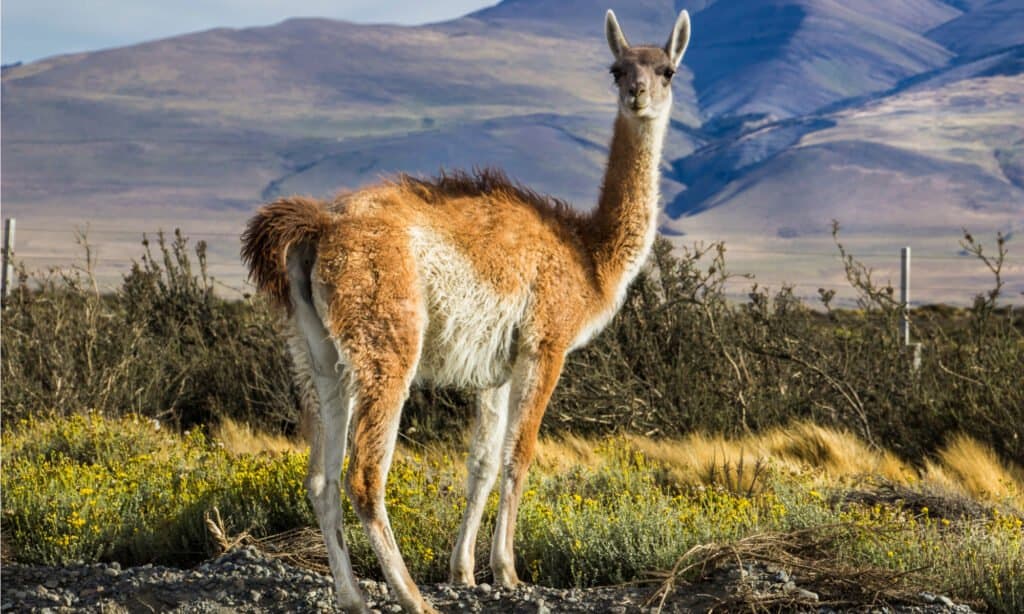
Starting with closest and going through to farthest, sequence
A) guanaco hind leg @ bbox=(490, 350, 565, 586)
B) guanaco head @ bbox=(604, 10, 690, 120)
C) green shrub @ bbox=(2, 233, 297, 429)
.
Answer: guanaco hind leg @ bbox=(490, 350, 565, 586), guanaco head @ bbox=(604, 10, 690, 120), green shrub @ bbox=(2, 233, 297, 429)

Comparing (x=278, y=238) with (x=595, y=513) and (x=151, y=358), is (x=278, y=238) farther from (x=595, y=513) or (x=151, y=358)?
(x=151, y=358)

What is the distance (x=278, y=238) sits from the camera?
5852 millimetres

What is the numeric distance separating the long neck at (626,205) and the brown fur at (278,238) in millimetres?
1578

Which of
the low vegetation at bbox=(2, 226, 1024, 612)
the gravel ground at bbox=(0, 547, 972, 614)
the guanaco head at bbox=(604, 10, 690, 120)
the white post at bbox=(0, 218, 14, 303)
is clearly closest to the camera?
the gravel ground at bbox=(0, 547, 972, 614)

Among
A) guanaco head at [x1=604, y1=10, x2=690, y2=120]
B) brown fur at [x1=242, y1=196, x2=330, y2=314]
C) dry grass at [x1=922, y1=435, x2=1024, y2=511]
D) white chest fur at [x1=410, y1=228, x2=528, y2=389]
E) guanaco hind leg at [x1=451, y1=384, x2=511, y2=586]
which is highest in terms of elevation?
guanaco head at [x1=604, y1=10, x2=690, y2=120]

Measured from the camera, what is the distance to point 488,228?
20.9ft

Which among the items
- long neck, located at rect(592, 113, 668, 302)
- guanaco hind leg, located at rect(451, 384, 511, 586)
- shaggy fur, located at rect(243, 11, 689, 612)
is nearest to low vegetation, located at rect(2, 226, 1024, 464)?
long neck, located at rect(592, 113, 668, 302)

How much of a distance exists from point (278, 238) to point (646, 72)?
91.0 inches

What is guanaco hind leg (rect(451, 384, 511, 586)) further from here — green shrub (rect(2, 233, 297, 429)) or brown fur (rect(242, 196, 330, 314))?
green shrub (rect(2, 233, 297, 429))

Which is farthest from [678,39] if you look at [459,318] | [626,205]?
[459,318]

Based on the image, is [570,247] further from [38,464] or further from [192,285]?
[192,285]

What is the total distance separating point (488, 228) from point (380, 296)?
80 cm

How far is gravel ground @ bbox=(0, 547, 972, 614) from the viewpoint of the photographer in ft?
18.4

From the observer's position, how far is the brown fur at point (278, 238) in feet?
19.2
